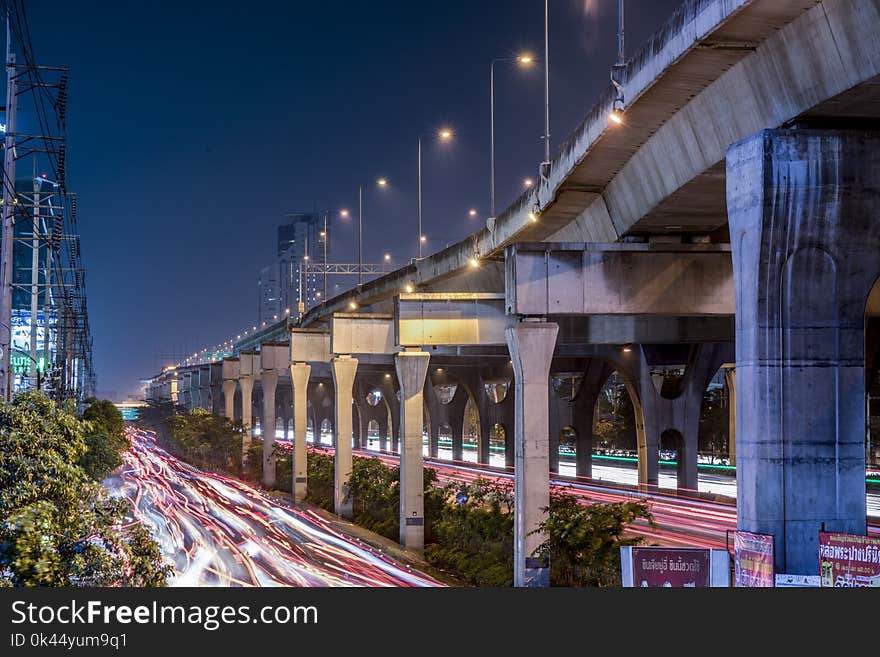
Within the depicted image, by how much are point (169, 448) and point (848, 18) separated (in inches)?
5222

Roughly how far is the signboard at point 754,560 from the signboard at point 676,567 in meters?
1.46

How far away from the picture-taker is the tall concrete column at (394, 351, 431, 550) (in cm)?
4503

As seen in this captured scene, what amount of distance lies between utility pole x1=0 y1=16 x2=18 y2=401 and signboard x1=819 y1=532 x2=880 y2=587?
22.2m

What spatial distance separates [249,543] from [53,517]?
29.4m

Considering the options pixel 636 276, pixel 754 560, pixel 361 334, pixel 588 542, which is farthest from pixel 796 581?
pixel 361 334

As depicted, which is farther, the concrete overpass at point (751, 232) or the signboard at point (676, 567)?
the concrete overpass at point (751, 232)

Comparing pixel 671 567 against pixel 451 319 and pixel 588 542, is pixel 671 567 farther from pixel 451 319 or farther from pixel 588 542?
pixel 451 319

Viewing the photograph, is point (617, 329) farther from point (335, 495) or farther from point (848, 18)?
point (848, 18)

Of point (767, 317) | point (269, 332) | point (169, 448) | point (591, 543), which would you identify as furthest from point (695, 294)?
point (169, 448)

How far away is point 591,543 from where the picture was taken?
92.6 ft

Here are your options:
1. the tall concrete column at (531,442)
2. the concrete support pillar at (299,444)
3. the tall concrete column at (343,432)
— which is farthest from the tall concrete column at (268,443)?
the tall concrete column at (531,442)

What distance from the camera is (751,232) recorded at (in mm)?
18719

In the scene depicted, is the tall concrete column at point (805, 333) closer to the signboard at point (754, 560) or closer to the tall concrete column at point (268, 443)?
the signboard at point (754, 560)

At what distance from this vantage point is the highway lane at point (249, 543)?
115ft
